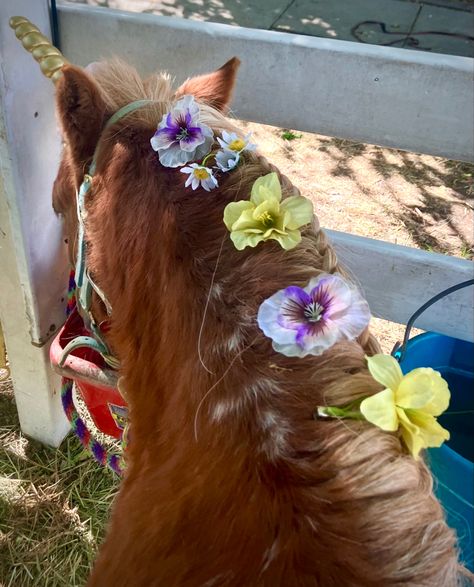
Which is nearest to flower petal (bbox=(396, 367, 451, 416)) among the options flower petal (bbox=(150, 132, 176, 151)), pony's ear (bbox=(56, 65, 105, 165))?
flower petal (bbox=(150, 132, 176, 151))

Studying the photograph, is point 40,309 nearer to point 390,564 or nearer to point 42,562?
point 42,562

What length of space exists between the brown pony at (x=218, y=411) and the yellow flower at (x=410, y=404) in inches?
1.2

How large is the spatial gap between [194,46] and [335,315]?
1050mm

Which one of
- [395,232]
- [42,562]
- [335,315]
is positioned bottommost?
[42,562]

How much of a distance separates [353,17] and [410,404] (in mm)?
5352

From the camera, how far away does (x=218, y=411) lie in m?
0.82

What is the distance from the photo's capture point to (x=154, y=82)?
1170 mm

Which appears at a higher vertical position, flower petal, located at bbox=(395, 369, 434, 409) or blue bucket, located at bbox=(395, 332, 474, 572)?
flower petal, located at bbox=(395, 369, 434, 409)

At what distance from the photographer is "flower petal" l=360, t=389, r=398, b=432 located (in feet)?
2.23

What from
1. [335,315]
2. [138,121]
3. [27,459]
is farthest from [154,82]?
[27,459]

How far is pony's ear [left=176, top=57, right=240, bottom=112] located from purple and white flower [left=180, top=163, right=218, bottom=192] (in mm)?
319

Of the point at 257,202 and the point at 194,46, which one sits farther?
the point at 194,46

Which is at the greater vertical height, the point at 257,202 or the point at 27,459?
the point at 257,202

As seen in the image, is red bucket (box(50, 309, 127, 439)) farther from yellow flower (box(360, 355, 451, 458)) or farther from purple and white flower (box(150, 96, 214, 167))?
yellow flower (box(360, 355, 451, 458))
